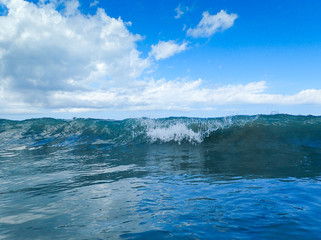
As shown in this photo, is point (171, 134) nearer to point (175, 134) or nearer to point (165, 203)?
point (175, 134)

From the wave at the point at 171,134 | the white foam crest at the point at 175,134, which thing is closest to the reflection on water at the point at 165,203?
the wave at the point at 171,134

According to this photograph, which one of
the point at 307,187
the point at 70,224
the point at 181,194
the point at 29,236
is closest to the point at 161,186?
the point at 181,194

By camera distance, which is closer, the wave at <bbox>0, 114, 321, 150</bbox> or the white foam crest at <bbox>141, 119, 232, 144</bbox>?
the wave at <bbox>0, 114, 321, 150</bbox>

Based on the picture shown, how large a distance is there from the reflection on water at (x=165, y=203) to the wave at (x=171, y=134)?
723 centimetres

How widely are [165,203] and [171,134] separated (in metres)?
11.8

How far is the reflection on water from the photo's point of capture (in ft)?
10.6

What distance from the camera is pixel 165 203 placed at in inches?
172

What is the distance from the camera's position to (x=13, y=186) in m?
6.05

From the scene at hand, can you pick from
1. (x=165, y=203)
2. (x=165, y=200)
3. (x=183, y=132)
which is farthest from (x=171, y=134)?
(x=165, y=203)

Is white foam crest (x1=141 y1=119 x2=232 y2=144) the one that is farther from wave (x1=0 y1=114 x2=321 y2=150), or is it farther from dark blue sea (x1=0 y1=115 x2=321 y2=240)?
dark blue sea (x1=0 y1=115 x2=321 y2=240)

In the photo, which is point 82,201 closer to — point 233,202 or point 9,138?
point 233,202

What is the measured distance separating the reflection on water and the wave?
723 centimetres

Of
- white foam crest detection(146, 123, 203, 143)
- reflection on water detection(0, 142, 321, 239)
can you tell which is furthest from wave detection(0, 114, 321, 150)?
reflection on water detection(0, 142, 321, 239)

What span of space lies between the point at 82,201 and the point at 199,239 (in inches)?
111
